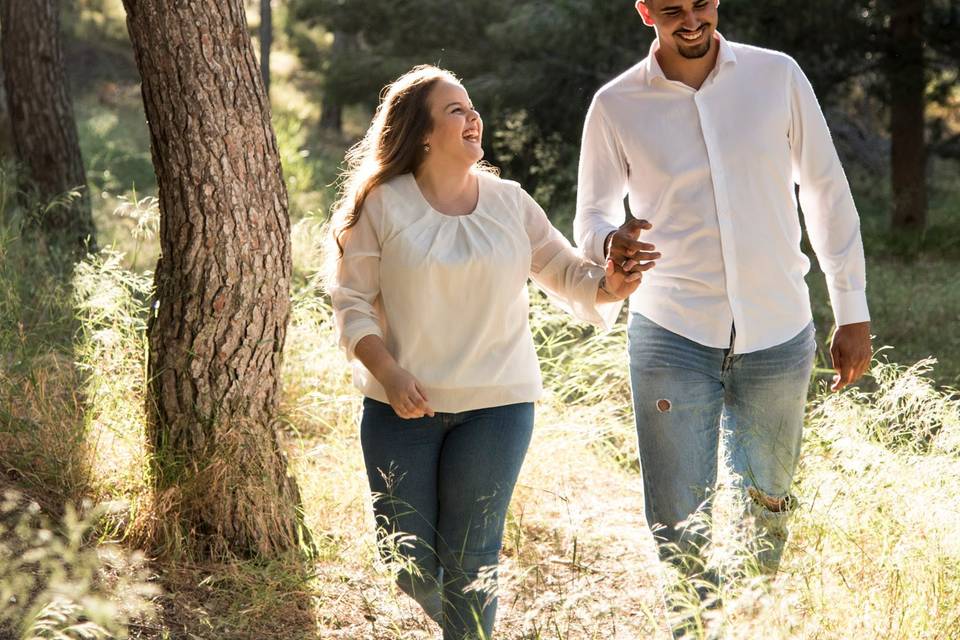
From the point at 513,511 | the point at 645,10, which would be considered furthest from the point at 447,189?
the point at 513,511

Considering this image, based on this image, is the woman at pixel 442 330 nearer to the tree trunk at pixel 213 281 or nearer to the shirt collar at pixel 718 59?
the shirt collar at pixel 718 59

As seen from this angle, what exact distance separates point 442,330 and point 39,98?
6.17m

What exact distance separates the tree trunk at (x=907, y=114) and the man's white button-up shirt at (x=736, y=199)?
8.17 metres

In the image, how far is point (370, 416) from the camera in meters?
3.09

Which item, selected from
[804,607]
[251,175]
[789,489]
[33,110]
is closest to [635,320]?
[789,489]

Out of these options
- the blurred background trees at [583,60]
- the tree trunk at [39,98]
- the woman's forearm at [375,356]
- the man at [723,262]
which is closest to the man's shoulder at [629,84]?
the man at [723,262]

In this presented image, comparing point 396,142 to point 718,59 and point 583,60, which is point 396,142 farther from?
point 583,60

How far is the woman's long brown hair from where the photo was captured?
10.2ft

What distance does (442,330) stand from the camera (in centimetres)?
300

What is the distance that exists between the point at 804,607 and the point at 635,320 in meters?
0.85

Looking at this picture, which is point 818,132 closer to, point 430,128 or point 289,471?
point 430,128

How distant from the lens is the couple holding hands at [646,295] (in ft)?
9.84

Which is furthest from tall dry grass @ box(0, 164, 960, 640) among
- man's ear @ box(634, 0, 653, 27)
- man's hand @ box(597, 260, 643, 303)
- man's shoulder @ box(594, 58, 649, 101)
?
man's ear @ box(634, 0, 653, 27)

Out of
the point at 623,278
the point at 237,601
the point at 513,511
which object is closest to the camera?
the point at 623,278
